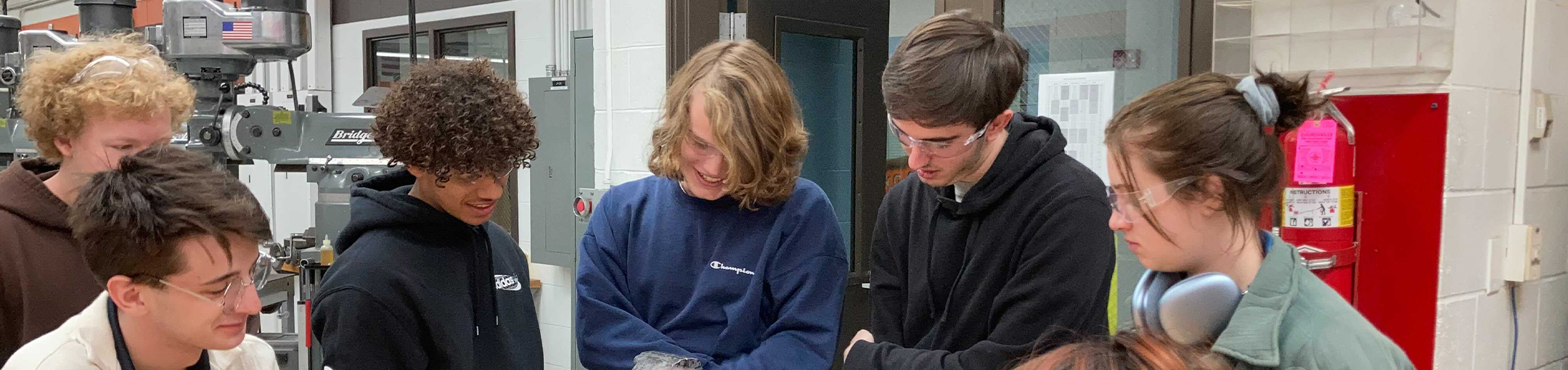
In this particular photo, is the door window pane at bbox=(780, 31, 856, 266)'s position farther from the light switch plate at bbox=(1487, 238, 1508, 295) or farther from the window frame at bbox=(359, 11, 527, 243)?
the light switch plate at bbox=(1487, 238, 1508, 295)

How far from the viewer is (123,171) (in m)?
1.28

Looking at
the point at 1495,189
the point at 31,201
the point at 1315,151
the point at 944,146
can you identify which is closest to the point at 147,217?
the point at 31,201

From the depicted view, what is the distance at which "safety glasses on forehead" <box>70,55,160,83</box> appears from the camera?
1.73m

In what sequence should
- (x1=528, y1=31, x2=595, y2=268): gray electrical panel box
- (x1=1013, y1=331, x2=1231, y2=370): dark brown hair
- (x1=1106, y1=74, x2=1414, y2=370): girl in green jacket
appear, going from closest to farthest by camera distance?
(x1=1013, y1=331, x2=1231, y2=370): dark brown hair, (x1=1106, y1=74, x2=1414, y2=370): girl in green jacket, (x1=528, y1=31, x2=595, y2=268): gray electrical panel box

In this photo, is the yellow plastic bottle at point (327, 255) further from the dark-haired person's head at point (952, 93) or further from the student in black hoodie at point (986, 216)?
the dark-haired person's head at point (952, 93)

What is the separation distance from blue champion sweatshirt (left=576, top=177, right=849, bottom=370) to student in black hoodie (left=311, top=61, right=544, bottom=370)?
0.19m

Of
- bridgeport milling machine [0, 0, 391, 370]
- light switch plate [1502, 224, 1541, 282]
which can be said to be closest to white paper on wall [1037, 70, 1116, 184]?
light switch plate [1502, 224, 1541, 282]

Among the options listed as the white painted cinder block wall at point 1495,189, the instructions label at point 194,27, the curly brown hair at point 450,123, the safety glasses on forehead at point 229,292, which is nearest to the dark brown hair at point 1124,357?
the curly brown hair at point 450,123

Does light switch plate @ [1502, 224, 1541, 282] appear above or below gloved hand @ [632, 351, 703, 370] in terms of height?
above

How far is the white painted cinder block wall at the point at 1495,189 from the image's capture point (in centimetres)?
189

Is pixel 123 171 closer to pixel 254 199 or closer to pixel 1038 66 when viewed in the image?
pixel 254 199

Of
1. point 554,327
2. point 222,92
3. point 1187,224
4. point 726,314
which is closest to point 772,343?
point 726,314

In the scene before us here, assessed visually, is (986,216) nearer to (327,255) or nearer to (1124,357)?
(1124,357)

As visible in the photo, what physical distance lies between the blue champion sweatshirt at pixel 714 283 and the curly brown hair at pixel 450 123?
11.6 inches
